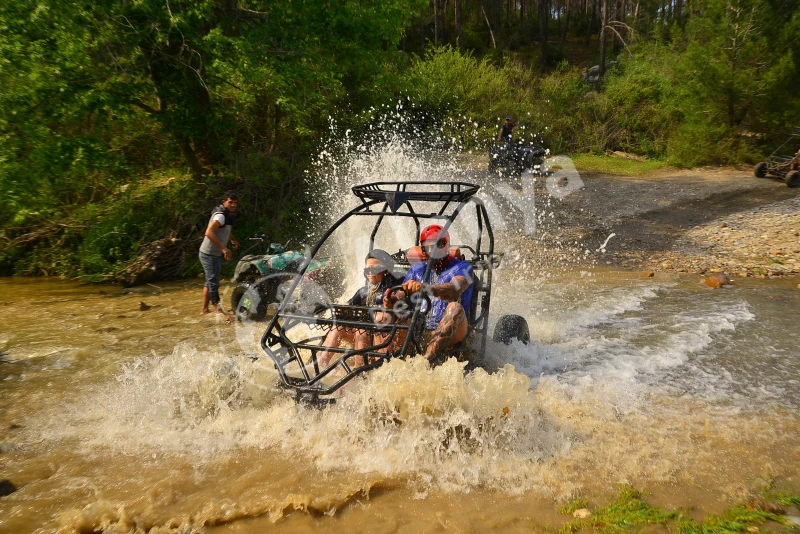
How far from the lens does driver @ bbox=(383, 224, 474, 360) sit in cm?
475

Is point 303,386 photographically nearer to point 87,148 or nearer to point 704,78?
point 87,148

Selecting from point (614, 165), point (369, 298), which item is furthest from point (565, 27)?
point (369, 298)

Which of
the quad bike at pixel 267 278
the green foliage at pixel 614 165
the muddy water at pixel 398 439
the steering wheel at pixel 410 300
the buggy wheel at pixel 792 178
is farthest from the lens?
the green foliage at pixel 614 165

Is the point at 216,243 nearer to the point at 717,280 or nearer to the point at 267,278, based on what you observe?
the point at 267,278

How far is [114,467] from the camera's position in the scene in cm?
405

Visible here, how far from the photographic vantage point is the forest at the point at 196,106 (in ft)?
30.8

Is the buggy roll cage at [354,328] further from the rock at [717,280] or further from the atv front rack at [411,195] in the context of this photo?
the rock at [717,280]

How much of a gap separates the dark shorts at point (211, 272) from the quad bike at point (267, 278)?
0.28 m

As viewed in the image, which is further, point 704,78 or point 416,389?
point 704,78

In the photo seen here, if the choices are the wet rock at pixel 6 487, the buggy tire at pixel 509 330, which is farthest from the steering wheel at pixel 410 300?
the wet rock at pixel 6 487

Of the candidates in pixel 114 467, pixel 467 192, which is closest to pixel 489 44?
pixel 467 192

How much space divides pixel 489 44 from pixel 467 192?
32817 millimetres

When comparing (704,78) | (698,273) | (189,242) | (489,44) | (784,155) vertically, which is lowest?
(698,273)

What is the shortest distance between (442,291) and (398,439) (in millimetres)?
1356
